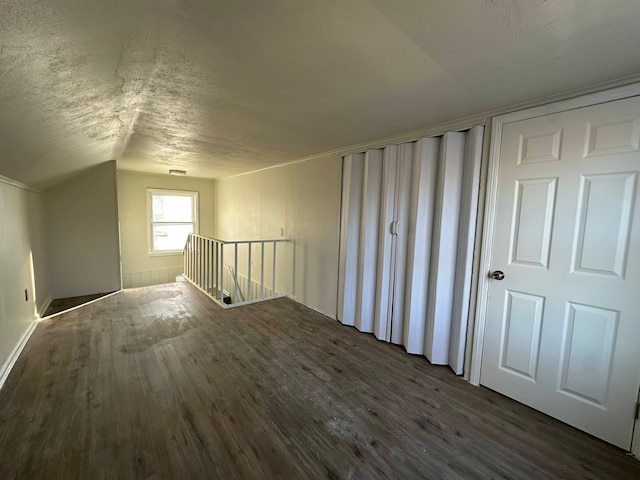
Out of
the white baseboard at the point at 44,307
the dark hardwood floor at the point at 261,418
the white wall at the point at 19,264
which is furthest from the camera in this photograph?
the white baseboard at the point at 44,307

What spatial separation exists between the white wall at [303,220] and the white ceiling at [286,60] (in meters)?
1.32

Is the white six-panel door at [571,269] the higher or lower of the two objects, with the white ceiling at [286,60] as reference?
lower

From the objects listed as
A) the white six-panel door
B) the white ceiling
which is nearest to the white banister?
the white ceiling

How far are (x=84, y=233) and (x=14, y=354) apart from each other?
7.54ft

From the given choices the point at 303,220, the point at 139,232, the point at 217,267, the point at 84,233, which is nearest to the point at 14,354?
the point at 84,233

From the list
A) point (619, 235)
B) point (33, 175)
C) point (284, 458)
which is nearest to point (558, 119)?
point (619, 235)

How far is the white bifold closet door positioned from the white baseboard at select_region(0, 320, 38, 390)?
298cm

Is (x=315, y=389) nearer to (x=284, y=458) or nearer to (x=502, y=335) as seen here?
(x=284, y=458)

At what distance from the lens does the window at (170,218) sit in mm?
5980

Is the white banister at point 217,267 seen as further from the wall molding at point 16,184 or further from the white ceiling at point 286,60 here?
the white ceiling at point 286,60

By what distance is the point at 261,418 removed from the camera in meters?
1.79

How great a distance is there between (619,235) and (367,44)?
1.82 meters

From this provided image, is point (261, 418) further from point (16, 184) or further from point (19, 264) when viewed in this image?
point (16, 184)

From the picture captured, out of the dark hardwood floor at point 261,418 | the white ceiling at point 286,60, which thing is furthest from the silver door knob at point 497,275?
the white ceiling at point 286,60
